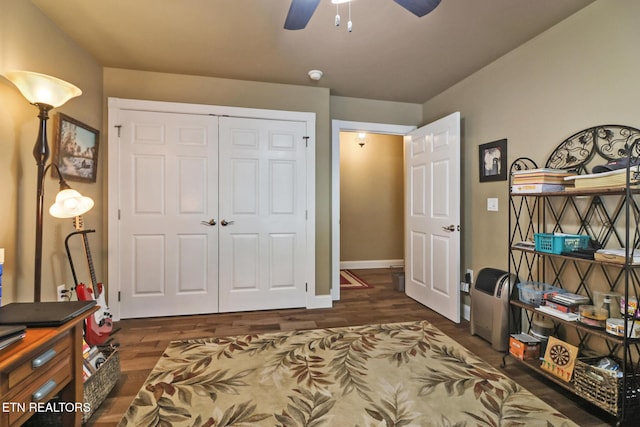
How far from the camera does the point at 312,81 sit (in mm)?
3121

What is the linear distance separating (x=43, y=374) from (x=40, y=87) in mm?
1484

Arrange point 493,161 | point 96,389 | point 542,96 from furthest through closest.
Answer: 1. point 493,161
2. point 542,96
3. point 96,389

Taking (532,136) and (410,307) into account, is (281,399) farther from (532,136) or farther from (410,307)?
(532,136)

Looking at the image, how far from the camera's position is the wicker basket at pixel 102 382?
5.19ft

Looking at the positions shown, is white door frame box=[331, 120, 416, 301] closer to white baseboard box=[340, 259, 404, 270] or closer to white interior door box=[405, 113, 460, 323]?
white interior door box=[405, 113, 460, 323]

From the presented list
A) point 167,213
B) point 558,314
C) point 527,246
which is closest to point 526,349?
point 558,314

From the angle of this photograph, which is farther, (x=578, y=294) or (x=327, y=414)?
(x=578, y=294)

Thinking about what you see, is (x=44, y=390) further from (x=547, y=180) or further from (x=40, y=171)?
(x=547, y=180)

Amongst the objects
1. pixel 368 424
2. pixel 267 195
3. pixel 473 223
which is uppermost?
pixel 267 195

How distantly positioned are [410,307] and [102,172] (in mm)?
3574

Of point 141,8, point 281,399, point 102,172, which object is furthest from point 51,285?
point 141,8

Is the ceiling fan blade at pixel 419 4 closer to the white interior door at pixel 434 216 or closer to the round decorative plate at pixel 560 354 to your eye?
the white interior door at pixel 434 216

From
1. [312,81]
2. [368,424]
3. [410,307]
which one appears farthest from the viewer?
[410,307]

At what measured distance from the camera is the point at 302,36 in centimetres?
226
